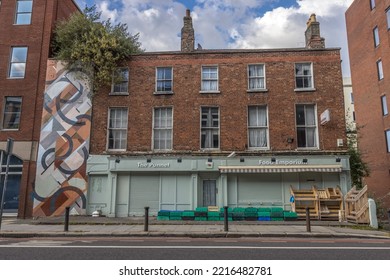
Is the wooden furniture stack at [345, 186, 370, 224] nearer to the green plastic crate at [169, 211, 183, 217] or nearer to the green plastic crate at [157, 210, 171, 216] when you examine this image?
the green plastic crate at [169, 211, 183, 217]

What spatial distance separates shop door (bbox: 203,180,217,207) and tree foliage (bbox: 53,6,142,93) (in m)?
8.02

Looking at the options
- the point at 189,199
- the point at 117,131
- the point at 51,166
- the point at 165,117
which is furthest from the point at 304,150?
the point at 51,166

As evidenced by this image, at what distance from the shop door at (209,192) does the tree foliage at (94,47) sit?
8.02 meters

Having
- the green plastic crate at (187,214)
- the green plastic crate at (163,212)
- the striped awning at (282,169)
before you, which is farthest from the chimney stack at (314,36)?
the green plastic crate at (163,212)

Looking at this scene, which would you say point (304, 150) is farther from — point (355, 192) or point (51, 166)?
point (51, 166)

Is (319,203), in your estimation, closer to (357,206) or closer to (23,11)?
(357,206)

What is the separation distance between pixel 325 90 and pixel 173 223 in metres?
10.9

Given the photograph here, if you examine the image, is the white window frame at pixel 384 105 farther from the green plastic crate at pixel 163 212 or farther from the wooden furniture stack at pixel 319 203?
the green plastic crate at pixel 163 212

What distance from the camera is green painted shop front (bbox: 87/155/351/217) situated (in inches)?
636

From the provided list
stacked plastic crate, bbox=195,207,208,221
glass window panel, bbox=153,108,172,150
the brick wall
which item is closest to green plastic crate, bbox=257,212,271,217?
stacked plastic crate, bbox=195,207,208,221

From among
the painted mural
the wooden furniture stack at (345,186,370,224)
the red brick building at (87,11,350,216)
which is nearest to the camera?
the wooden furniture stack at (345,186,370,224)

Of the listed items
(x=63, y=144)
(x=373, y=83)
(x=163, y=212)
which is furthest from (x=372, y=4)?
(x=63, y=144)

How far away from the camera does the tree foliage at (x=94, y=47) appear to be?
57.5 ft

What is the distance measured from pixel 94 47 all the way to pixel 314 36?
12.7 m
